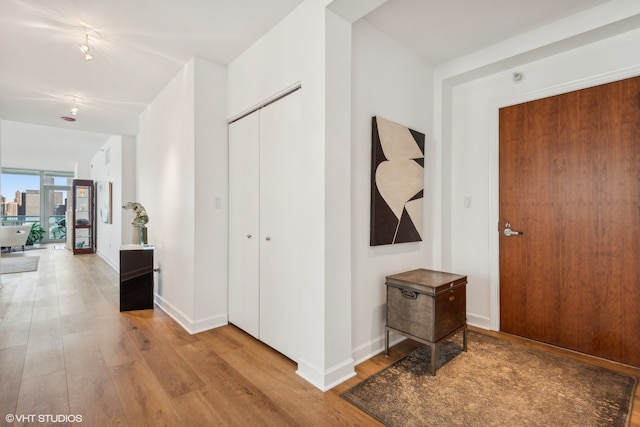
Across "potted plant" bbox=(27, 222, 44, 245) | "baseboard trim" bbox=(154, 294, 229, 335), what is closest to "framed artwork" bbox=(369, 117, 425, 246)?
"baseboard trim" bbox=(154, 294, 229, 335)

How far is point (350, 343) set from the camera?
83.4 inches

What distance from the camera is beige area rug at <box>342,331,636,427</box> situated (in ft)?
5.44

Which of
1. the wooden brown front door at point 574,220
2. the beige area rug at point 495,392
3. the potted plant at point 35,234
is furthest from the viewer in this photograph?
the potted plant at point 35,234

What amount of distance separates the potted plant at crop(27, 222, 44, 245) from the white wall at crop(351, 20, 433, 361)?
11.3 m

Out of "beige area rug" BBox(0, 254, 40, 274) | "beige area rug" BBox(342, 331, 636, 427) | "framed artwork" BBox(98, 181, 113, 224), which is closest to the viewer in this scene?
"beige area rug" BBox(342, 331, 636, 427)

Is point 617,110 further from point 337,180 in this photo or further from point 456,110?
point 337,180

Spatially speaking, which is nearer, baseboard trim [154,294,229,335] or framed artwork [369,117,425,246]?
framed artwork [369,117,425,246]

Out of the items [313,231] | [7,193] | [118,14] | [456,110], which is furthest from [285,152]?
[7,193]

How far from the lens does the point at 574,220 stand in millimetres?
2455

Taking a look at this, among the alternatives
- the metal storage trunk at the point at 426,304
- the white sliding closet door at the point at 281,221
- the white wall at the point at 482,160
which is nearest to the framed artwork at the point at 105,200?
the white sliding closet door at the point at 281,221

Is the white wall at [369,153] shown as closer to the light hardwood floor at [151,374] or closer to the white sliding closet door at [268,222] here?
the light hardwood floor at [151,374]

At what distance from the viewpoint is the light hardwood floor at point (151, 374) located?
168 centimetres

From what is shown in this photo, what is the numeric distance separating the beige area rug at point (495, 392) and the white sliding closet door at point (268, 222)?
725 mm

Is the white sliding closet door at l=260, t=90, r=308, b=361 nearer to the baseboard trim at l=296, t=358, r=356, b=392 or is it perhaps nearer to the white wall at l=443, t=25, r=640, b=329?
the baseboard trim at l=296, t=358, r=356, b=392
